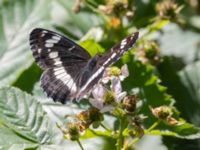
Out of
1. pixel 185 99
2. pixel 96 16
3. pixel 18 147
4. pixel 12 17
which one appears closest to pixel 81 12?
pixel 96 16

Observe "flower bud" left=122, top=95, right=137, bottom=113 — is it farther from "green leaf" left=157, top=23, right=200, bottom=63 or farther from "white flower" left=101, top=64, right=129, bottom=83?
"green leaf" left=157, top=23, right=200, bottom=63

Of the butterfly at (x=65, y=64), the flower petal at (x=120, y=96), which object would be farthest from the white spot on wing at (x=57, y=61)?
the flower petal at (x=120, y=96)

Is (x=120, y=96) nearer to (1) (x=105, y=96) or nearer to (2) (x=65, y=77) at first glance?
(1) (x=105, y=96)

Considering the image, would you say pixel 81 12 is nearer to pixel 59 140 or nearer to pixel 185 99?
pixel 185 99

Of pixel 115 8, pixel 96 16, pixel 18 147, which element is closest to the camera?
pixel 18 147

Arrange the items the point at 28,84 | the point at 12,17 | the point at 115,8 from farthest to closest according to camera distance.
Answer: the point at 12,17 → the point at 115,8 → the point at 28,84

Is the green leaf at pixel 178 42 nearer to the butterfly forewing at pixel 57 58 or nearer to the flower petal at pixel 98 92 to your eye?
the butterfly forewing at pixel 57 58

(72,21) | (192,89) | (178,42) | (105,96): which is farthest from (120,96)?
(178,42)
